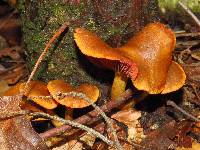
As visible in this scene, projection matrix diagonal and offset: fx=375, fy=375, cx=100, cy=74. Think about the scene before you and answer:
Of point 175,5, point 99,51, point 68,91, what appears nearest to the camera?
point 99,51

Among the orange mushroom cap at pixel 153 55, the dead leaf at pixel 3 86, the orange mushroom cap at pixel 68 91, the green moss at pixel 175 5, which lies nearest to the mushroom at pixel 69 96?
the orange mushroom cap at pixel 68 91

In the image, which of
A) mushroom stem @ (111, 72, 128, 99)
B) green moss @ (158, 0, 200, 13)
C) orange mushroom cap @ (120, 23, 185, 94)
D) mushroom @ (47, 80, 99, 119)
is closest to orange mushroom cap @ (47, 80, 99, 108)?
mushroom @ (47, 80, 99, 119)

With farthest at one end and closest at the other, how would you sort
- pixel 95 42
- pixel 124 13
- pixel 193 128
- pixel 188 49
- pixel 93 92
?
1. pixel 188 49
2. pixel 193 128
3. pixel 124 13
4. pixel 93 92
5. pixel 95 42

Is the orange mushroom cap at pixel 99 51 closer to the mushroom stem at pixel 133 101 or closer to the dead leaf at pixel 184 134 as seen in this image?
the mushroom stem at pixel 133 101

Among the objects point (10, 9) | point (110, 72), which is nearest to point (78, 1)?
point (110, 72)

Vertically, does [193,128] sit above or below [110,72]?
below

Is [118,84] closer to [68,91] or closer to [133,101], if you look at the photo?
[133,101]

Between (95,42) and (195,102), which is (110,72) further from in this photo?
(195,102)

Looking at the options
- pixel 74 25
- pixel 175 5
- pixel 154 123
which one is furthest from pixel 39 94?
pixel 175 5
